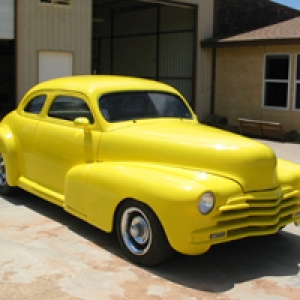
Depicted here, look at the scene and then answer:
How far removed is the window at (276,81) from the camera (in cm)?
1634

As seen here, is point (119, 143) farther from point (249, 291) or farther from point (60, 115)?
point (249, 291)

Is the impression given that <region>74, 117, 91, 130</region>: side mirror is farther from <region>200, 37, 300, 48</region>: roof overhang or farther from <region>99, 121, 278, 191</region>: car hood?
<region>200, 37, 300, 48</region>: roof overhang

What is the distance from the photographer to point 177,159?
502 centimetres

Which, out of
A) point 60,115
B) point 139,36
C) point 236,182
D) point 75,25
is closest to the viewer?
point 236,182

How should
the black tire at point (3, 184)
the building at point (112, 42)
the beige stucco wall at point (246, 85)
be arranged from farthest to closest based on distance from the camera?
the beige stucco wall at point (246, 85), the building at point (112, 42), the black tire at point (3, 184)

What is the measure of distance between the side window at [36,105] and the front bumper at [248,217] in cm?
325

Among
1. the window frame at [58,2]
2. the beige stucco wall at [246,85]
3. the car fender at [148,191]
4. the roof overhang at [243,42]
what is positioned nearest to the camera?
the car fender at [148,191]

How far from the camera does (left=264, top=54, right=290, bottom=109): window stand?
1634cm

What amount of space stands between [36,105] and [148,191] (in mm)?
2929

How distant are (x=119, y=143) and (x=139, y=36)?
59.4ft

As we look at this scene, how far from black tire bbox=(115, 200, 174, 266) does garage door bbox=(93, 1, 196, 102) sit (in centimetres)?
1446

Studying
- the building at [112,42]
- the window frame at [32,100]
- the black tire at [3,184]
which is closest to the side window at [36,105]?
the window frame at [32,100]

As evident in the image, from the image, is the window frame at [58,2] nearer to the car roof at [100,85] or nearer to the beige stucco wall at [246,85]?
the beige stucco wall at [246,85]

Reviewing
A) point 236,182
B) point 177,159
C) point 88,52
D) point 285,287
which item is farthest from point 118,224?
point 88,52
